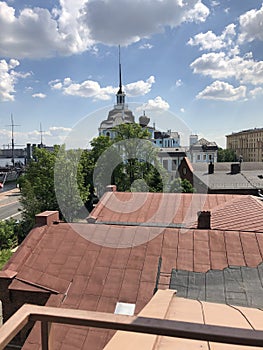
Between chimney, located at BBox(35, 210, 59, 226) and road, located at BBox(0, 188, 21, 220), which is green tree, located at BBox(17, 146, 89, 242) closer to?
road, located at BBox(0, 188, 21, 220)

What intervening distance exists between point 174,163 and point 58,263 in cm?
3232

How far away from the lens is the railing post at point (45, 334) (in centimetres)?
117

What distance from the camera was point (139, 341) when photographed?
5.75 feet

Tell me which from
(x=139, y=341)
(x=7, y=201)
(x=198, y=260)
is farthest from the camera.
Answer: (x=7, y=201)

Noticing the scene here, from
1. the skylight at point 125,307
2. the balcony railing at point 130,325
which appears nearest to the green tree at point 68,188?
the skylight at point 125,307

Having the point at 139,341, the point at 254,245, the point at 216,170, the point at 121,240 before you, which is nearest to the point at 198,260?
the point at 254,245

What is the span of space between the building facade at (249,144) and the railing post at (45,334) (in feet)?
235

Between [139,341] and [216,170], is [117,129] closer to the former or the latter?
[216,170]

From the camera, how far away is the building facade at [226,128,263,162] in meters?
69.3

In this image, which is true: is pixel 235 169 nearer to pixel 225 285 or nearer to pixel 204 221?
pixel 204 221

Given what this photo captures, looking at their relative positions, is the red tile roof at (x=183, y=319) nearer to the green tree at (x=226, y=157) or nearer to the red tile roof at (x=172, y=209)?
the red tile roof at (x=172, y=209)

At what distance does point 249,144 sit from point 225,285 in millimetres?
79598

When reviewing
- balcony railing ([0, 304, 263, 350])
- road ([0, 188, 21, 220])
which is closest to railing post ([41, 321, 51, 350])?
balcony railing ([0, 304, 263, 350])

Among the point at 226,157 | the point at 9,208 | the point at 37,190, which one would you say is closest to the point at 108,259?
the point at 37,190
